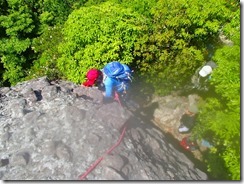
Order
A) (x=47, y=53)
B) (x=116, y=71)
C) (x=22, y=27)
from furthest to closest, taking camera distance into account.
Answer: (x=22, y=27), (x=47, y=53), (x=116, y=71)

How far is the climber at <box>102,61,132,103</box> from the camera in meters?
10.1

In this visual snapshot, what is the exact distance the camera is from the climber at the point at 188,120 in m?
11.4

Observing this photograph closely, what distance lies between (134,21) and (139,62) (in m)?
1.38

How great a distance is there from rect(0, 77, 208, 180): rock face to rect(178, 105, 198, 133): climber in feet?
2.70

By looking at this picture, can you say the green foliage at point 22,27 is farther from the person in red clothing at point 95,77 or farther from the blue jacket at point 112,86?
the blue jacket at point 112,86

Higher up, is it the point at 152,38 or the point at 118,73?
the point at 152,38

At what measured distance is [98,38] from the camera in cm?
1144

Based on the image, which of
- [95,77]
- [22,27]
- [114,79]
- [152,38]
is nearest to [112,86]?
[114,79]

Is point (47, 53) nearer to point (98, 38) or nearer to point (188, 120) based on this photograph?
point (98, 38)

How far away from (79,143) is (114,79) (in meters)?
2.35

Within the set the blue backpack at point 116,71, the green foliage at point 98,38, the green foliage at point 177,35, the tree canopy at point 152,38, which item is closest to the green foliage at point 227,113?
the tree canopy at point 152,38

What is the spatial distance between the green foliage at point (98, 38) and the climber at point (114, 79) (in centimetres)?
110

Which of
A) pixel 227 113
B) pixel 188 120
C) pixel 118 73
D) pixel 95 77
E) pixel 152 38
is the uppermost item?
pixel 152 38

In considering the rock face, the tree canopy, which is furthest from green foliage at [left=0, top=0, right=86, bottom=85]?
the rock face
